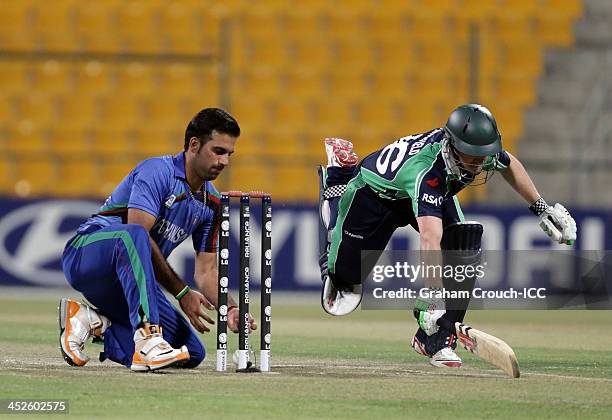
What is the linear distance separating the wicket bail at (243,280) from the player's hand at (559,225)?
1977mm

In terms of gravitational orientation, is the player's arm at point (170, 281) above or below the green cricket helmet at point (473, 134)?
below

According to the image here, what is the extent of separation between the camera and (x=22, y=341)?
9.88 m

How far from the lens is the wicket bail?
757 cm

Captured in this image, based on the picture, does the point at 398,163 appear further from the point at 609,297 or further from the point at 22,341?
the point at 609,297

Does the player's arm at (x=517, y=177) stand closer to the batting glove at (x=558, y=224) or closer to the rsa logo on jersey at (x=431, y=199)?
the batting glove at (x=558, y=224)

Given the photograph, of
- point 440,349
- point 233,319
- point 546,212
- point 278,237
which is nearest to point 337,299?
point 440,349

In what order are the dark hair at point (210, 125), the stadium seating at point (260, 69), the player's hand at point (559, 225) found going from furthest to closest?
the stadium seating at point (260, 69), the player's hand at point (559, 225), the dark hair at point (210, 125)

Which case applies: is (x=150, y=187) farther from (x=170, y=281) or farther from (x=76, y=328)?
(x=76, y=328)

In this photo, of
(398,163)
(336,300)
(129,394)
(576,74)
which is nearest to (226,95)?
(576,74)

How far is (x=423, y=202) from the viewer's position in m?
8.09

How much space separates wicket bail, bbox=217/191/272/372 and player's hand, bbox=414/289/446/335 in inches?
36.7

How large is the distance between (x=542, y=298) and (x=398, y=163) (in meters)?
5.96

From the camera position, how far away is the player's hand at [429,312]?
7965mm

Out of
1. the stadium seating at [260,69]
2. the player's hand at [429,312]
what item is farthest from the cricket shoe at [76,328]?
the stadium seating at [260,69]
